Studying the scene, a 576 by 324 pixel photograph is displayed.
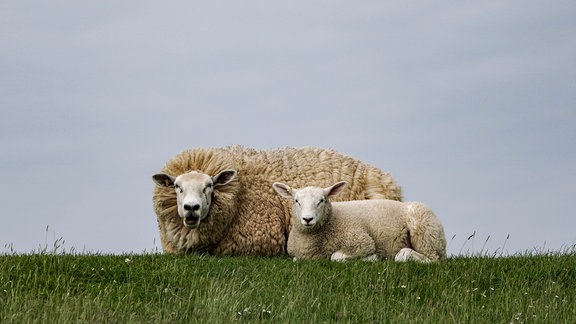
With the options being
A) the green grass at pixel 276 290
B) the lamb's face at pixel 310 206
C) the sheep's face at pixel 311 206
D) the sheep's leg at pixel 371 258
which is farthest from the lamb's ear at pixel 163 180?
the sheep's leg at pixel 371 258

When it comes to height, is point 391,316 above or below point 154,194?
below

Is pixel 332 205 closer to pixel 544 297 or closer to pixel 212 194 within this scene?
pixel 212 194

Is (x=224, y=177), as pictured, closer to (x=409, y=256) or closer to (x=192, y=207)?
(x=192, y=207)

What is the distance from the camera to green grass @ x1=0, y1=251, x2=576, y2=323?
33.9 ft

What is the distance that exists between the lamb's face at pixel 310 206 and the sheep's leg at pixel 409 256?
139 cm

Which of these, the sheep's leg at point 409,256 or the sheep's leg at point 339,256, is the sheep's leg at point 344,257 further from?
the sheep's leg at point 409,256

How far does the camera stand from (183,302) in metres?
11.0

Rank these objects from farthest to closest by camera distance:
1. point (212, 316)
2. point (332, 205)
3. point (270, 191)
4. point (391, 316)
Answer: point (270, 191)
point (332, 205)
point (391, 316)
point (212, 316)

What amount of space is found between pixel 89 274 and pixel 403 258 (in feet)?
16.5

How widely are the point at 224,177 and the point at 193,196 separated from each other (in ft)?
3.17

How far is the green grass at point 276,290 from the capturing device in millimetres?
10320

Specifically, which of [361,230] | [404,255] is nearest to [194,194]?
[361,230]

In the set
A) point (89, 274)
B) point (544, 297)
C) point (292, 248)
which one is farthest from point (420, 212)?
point (89, 274)

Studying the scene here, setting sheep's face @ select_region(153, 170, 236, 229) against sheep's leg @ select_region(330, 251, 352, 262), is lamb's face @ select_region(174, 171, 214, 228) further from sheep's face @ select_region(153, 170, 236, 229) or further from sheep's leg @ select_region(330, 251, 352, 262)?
sheep's leg @ select_region(330, 251, 352, 262)
